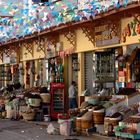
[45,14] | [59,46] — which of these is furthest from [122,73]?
[59,46]

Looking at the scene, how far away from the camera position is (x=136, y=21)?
17.8m

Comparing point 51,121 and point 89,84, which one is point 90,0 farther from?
point 51,121

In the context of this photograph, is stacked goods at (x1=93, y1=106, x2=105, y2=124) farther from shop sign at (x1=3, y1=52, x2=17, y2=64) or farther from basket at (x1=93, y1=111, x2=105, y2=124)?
shop sign at (x1=3, y1=52, x2=17, y2=64)

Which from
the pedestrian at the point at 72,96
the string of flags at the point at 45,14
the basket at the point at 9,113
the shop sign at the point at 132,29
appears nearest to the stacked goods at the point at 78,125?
the shop sign at the point at 132,29

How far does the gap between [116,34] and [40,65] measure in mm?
10223

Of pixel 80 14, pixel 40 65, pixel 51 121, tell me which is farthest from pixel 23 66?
pixel 80 14

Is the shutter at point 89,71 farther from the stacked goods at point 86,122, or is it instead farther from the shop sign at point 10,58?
the shop sign at point 10,58

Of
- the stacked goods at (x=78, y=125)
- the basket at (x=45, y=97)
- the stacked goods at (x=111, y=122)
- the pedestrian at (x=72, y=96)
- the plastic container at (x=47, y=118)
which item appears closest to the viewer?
the stacked goods at (x=111, y=122)

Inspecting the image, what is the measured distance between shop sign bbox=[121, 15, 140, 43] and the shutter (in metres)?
3.83

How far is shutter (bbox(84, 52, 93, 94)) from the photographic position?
73.0 feet

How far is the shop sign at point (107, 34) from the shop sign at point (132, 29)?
1.52ft

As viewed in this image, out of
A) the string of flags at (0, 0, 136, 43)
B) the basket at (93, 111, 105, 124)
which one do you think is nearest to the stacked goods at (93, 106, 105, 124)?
the basket at (93, 111, 105, 124)

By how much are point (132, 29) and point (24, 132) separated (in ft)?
18.7

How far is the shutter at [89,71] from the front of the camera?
22.3 metres
